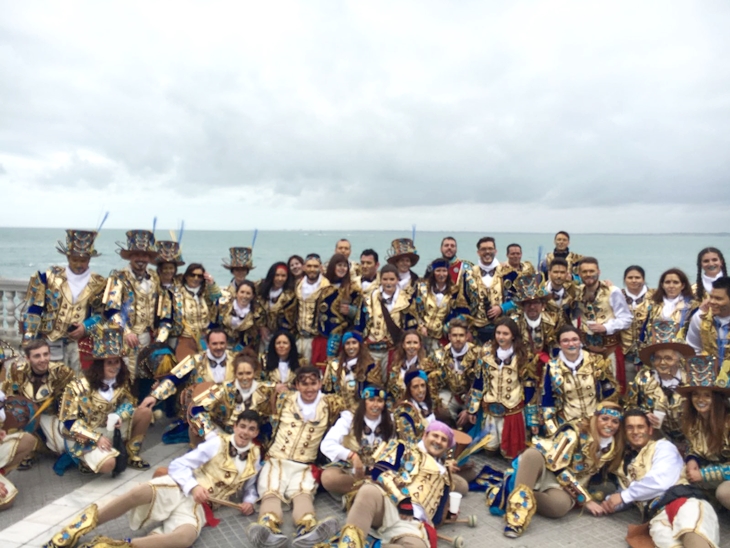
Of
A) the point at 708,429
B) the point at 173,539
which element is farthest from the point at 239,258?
the point at 708,429

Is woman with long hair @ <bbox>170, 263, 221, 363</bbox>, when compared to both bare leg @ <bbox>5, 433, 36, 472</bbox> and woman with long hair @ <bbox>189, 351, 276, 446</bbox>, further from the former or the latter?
bare leg @ <bbox>5, 433, 36, 472</bbox>

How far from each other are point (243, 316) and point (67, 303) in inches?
Answer: 73.0

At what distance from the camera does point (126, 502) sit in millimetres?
4078

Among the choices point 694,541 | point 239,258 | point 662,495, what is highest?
point 239,258

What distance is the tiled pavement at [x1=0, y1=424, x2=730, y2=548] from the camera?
4297mm

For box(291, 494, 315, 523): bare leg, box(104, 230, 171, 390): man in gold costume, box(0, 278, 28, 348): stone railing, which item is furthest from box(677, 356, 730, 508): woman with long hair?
box(0, 278, 28, 348): stone railing

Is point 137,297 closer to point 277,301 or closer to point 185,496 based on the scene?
point 277,301

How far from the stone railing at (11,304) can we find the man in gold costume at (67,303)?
2.44 m

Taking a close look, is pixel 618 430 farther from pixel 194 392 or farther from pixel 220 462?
pixel 194 392

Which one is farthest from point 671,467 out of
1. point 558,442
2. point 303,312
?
point 303,312

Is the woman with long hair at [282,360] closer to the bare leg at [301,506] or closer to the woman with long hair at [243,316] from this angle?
the woman with long hair at [243,316]

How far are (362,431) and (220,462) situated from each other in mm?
1182

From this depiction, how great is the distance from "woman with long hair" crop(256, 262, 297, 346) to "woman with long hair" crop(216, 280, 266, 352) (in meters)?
0.08

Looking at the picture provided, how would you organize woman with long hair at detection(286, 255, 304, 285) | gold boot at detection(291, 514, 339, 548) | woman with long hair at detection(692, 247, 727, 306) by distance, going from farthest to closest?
woman with long hair at detection(286, 255, 304, 285) < woman with long hair at detection(692, 247, 727, 306) < gold boot at detection(291, 514, 339, 548)
